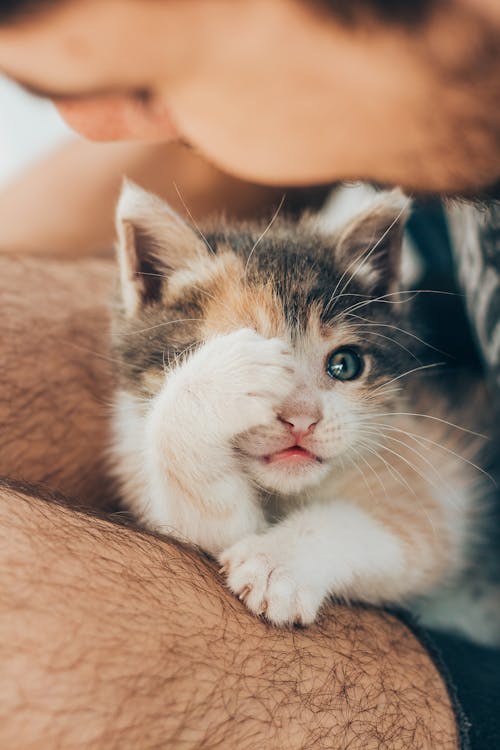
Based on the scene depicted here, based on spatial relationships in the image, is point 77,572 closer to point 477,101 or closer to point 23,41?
point 23,41

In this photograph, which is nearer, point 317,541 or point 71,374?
point 317,541

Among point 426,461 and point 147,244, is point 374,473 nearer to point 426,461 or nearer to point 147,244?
point 426,461

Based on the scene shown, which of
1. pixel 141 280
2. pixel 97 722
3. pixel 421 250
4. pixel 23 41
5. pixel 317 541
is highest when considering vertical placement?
pixel 421 250

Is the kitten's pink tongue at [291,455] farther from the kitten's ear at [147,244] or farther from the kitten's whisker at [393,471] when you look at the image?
the kitten's ear at [147,244]

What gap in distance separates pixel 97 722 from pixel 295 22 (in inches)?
35.5

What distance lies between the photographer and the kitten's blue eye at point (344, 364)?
3.30 feet

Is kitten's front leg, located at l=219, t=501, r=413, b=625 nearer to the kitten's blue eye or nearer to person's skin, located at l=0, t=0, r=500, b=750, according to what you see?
person's skin, located at l=0, t=0, r=500, b=750

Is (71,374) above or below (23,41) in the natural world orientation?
below

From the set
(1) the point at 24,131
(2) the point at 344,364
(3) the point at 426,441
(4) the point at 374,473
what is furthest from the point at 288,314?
(1) the point at 24,131

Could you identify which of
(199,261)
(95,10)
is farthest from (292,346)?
(95,10)

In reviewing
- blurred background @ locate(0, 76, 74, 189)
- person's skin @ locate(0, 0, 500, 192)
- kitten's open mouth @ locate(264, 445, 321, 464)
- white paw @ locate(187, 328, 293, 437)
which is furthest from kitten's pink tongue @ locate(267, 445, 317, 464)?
blurred background @ locate(0, 76, 74, 189)

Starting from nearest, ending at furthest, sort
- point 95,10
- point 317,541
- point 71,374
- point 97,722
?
point 97,722
point 95,10
point 317,541
point 71,374

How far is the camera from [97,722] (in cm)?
56

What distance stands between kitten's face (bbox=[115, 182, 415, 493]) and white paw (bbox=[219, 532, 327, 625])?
0.14 m
